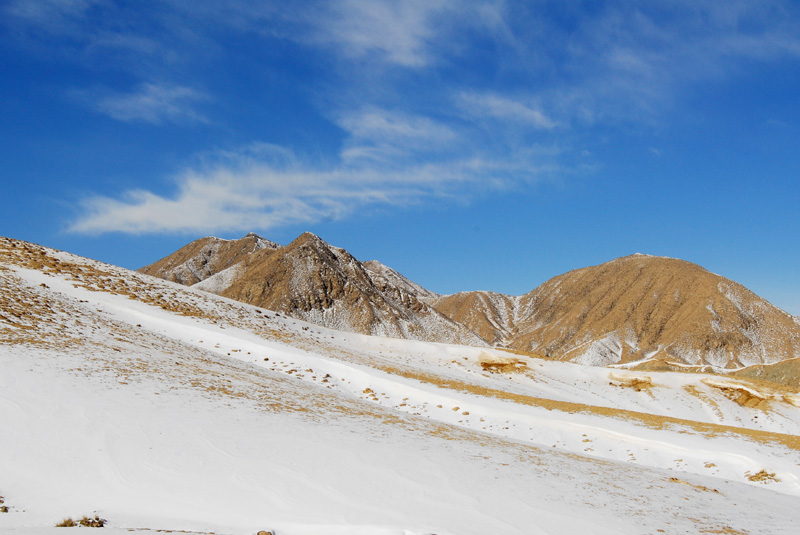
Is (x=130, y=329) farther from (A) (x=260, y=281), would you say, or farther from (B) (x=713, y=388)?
(A) (x=260, y=281)

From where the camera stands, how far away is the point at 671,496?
34.4 feet

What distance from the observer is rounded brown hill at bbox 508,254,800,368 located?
393ft

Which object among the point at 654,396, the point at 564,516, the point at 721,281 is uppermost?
the point at 721,281

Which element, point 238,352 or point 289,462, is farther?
point 238,352

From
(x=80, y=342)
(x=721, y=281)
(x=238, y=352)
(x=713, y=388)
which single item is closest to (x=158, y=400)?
(x=80, y=342)

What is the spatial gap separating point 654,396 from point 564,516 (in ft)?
82.5

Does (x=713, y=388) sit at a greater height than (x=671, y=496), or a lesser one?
greater

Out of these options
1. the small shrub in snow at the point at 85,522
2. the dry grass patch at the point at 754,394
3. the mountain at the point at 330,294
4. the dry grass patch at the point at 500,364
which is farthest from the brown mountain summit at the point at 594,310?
the small shrub in snow at the point at 85,522

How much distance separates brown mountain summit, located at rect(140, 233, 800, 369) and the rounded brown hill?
25 centimetres

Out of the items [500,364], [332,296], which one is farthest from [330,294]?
[500,364]

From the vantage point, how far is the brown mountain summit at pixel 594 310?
365 ft

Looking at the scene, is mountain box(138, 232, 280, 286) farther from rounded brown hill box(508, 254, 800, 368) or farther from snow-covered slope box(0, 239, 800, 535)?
snow-covered slope box(0, 239, 800, 535)

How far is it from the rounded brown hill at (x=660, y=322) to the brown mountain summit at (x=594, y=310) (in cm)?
25

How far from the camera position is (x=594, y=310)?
510 ft
